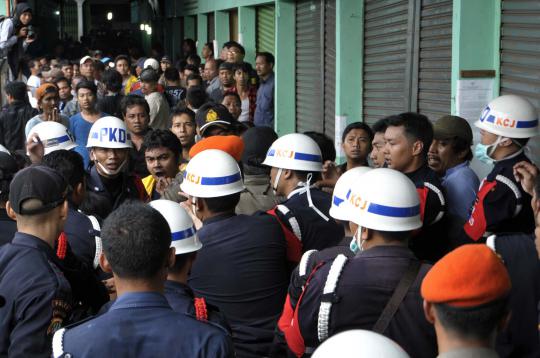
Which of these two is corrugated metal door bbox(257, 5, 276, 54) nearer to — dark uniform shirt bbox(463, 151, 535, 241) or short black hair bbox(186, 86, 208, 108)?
short black hair bbox(186, 86, 208, 108)

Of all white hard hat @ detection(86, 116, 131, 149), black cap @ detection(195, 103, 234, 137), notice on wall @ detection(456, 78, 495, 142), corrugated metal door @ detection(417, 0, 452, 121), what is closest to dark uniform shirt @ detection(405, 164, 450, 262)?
white hard hat @ detection(86, 116, 131, 149)

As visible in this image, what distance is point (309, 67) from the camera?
13555 mm

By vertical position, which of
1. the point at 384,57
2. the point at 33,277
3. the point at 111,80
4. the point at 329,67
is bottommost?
the point at 33,277

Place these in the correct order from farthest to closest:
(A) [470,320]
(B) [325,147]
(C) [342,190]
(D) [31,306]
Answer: (B) [325,147]
(C) [342,190]
(D) [31,306]
(A) [470,320]

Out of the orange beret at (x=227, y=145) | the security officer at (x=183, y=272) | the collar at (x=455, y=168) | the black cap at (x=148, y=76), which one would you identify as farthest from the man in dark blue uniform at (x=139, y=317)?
the black cap at (x=148, y=76)

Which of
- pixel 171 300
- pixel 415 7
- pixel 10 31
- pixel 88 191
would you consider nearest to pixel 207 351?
pixel 171 300

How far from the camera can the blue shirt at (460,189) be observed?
5780 millimetres

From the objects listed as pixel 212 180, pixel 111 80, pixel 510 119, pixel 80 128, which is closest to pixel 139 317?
pixel 212 180

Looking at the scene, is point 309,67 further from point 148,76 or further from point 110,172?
point 110,172

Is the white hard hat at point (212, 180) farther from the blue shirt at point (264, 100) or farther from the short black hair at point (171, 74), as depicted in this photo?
the short black hair at point (171, 74)

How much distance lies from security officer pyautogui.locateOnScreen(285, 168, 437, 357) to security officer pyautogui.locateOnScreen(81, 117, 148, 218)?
8.93ft

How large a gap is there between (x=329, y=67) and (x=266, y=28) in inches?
161

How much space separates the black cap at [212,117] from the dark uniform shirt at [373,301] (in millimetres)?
4228

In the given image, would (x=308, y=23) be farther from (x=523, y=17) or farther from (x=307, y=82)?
(x=523, y=17)
